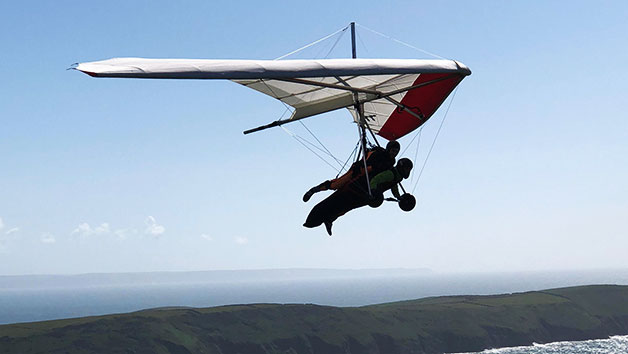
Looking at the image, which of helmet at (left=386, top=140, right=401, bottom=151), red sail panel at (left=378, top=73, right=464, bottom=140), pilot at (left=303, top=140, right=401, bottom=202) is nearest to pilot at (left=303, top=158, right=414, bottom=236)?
pilot at (left=303, top=140, right=401, bottom=202)

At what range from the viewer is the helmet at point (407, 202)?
22516 millimetres

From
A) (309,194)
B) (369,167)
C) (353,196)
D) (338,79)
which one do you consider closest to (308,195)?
(309,194)

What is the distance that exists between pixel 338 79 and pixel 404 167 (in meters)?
3.82

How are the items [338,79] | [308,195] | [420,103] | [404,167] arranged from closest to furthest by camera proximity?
[338,79] → [308,195] → [404,167] → [420,103]

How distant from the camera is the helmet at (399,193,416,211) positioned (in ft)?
73.9

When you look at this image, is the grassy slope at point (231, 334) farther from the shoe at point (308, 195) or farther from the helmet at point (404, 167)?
the helmet at point (404, 167)

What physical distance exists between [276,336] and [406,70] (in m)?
166

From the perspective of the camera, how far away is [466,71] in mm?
20828

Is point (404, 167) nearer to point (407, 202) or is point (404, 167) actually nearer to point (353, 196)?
point (407, 202)

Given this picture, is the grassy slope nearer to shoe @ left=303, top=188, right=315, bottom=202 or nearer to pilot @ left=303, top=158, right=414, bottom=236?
pilot @ left=303, top=158, right=414, bottom=236

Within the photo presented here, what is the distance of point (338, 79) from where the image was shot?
21.0 m

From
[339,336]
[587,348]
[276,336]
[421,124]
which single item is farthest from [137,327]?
[421,124]

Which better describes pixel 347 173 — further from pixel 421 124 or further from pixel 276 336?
pixel 276 336

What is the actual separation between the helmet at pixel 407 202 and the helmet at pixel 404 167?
2.20 feet
